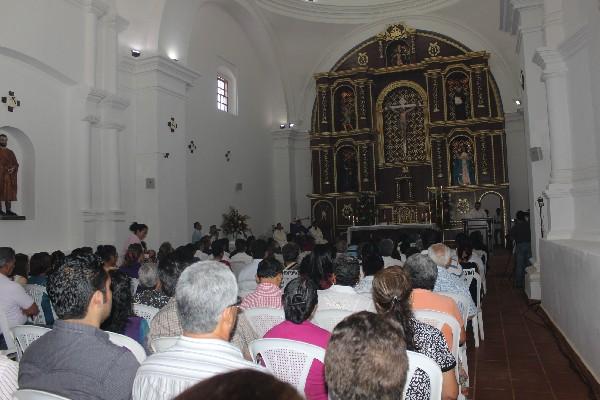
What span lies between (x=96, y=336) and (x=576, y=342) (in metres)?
4.71

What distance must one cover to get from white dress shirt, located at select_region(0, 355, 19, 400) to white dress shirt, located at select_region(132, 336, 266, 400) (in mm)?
570

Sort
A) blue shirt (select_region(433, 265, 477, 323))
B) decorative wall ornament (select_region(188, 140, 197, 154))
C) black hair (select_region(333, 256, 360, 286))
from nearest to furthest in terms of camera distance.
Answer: black hair (select_region(333, 256, 360, 286)) → blue shirt (select_region(433, 265, 477, 323)) → decorative wall ornament (select_region(188, 140, 197, 154))

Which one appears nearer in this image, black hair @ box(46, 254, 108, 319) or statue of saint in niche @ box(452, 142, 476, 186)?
black hair @ box(46, 254, 108, 319)

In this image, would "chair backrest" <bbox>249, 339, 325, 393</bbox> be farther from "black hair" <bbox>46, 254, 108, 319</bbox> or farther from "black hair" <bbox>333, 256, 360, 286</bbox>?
"black hair" <bbox>333, 256, 360, 286</bbox>

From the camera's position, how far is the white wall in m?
13.6

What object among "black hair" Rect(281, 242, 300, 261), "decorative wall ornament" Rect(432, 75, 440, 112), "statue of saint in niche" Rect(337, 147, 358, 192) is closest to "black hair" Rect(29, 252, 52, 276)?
"black hair" Rect(281, 242, 300, 261)

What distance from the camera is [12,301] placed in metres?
4.33

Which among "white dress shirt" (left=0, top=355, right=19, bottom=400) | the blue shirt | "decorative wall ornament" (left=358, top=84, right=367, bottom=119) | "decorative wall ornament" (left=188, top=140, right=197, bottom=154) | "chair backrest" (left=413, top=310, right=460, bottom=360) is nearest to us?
"white dress shirt" (left=0, top=355, right=19, bottom=400)

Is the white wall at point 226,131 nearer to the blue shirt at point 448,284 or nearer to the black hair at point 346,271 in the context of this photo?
the blue shirt at point 448,284

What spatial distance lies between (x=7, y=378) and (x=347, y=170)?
1618cm

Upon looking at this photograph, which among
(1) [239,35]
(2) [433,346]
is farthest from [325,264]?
(1) [239,35]

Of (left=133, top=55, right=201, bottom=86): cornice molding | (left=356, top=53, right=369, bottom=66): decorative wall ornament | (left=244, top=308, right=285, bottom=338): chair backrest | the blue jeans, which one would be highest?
(left=356, top=53, right=369, bottom=66): decorative wall ornament

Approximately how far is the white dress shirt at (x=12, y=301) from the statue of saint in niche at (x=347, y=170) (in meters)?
14.1

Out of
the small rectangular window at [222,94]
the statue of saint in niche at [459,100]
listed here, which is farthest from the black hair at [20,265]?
the statue of saint in niche at [459,100]
